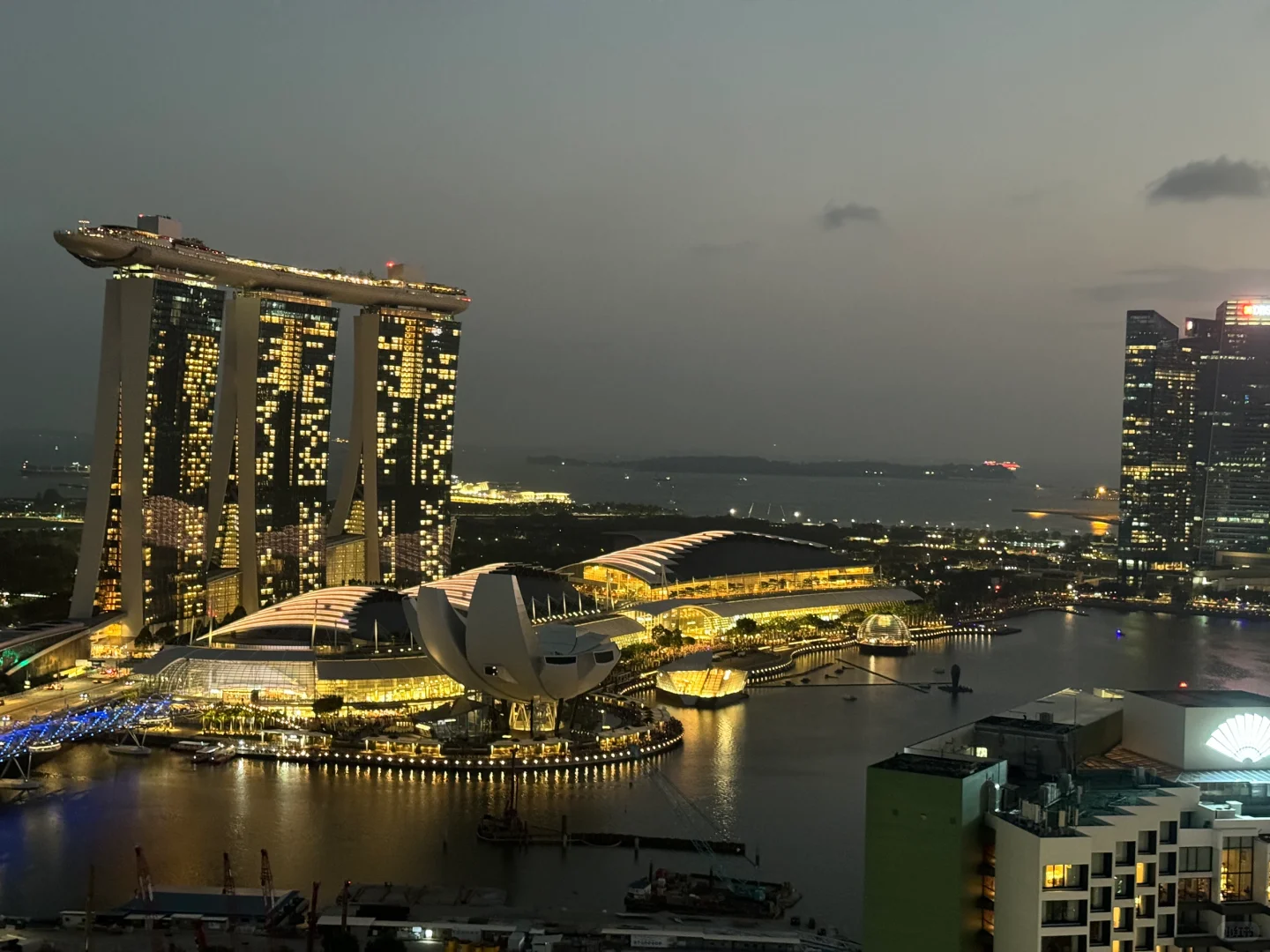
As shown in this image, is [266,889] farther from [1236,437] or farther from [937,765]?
[1236,437]

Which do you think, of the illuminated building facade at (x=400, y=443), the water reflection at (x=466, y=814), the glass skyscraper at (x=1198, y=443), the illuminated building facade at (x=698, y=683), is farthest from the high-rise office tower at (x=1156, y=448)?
the water reflection at (x=466, y=814)

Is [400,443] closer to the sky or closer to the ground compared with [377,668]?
closer to the sky

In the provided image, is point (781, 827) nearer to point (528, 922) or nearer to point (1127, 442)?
point (528, 922)

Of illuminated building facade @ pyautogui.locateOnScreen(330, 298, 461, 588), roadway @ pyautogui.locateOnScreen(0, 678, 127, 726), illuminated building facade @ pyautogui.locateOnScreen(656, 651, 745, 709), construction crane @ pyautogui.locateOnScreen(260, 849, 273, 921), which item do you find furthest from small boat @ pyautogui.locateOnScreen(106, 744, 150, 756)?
illuminated building facade @ pyautogui.locateOnScreen(330, 298, 461, 588)

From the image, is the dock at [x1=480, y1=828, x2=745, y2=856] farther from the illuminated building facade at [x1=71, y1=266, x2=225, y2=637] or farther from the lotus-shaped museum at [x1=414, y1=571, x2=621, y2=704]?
the illuminated building facade at [x1=71, y1=266, x2=225, y2=637]

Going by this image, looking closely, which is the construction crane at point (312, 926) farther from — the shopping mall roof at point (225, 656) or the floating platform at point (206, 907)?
the shopping mall roof at point (225, 656)

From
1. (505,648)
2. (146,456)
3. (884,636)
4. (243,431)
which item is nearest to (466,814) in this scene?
(505,648)
